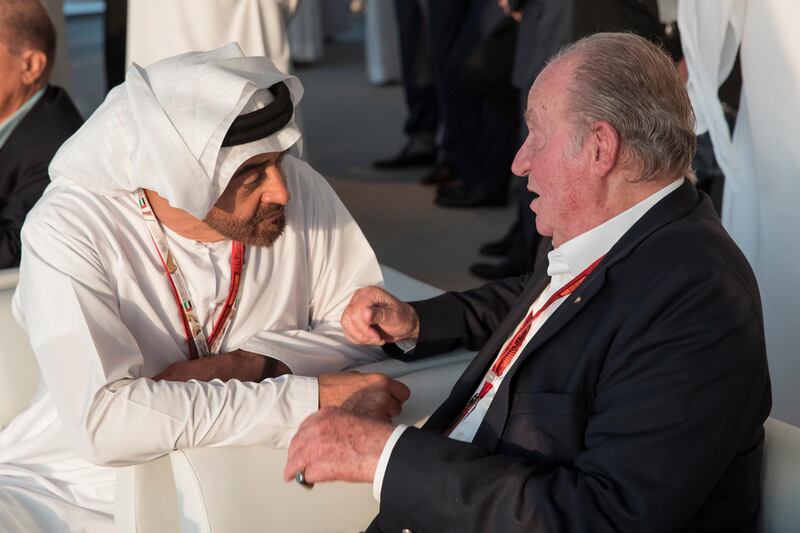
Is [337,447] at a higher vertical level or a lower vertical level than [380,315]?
higher

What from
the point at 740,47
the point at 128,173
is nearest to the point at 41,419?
the point at 128,173

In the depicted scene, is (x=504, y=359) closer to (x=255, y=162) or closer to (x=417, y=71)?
(x=255, y=162)

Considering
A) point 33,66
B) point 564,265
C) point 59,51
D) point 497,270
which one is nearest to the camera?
point 564,265

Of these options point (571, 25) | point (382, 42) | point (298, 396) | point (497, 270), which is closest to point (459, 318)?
point (298, 396)

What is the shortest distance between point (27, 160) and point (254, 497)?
184 centimetres

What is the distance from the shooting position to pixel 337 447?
1.93 m

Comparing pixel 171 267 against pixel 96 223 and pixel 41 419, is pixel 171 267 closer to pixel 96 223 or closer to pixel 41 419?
pixel 96 223

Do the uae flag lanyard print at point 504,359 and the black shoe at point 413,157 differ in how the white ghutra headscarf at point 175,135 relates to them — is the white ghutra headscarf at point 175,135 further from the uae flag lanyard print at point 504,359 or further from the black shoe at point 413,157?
the black shoe at point 413,157

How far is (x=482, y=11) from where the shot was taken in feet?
19.0

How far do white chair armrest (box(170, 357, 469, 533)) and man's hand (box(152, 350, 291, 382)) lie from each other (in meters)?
0.23

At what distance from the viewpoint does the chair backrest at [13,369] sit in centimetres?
277

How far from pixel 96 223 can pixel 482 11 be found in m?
3.85

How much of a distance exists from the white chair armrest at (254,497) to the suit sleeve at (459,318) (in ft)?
1.54

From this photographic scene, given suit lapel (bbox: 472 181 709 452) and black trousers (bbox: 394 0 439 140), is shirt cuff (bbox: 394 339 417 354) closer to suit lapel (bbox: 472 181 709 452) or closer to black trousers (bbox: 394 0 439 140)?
suit lapel (bbox: 472 181 709 452)
